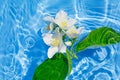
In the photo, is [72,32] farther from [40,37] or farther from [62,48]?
[40,37]

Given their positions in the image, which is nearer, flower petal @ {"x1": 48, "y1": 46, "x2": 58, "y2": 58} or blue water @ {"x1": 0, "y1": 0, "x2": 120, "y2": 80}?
flower petal @ {"x1": 48, "y1": 46, "x2": 58, "y2": 58}

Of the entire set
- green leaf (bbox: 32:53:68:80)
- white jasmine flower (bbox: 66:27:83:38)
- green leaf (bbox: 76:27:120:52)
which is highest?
green leaf (bbox: 76:27:120:52)

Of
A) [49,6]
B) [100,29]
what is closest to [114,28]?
[100,29]

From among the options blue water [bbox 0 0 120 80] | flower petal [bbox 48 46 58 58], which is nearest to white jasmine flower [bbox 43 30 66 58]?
flower petal [bbox 48 46 58 58]

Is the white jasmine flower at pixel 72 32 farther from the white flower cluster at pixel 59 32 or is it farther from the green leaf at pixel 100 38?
the green leaf at pixel 100 38

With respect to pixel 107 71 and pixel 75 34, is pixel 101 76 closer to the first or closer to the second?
pixel 107 71

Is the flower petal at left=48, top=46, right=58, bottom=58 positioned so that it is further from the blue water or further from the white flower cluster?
the blue water

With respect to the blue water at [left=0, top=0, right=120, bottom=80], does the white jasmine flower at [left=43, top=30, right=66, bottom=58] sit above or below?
below

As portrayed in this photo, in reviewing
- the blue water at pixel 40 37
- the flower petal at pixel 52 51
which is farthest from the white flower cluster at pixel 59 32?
the blue water at pixel 40 37
